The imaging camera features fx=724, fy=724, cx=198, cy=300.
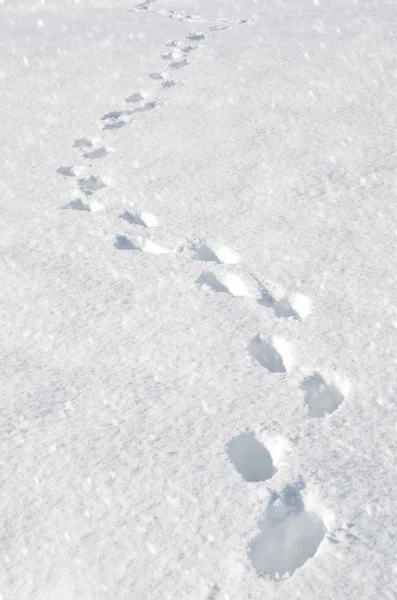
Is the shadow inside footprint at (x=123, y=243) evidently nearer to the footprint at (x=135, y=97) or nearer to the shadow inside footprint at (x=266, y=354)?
the shadow inside footprint at (x=266, y=354)

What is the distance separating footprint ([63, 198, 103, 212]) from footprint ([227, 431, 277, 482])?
188cm

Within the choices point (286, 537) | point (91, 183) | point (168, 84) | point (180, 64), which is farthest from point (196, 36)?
point (286, 537)

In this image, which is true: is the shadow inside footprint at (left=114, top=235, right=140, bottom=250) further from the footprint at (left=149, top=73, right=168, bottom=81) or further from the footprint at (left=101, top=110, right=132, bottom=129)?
the footprint at (left=149, top=73, right=168, bottom=81)

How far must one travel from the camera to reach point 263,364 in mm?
2705

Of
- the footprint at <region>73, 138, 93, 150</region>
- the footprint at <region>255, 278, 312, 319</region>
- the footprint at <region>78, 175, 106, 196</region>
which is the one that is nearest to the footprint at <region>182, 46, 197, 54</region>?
the footprint at <region>73, 138, 93, 150</region>

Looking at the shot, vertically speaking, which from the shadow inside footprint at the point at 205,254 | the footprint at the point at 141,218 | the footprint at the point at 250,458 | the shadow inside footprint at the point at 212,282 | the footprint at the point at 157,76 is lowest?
the footprint at the point at 157,76

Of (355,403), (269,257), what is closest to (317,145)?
(269,257)

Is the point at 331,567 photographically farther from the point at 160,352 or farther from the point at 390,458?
the point at 160,352

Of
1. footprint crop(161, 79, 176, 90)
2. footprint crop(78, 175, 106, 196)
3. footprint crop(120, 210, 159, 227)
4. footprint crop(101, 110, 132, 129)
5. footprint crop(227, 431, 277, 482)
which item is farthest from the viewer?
footprint crop(161, 79, 176, 90)

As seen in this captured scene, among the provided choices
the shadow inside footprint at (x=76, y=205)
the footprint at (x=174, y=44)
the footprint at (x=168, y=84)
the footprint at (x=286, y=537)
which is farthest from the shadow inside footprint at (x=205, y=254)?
the footprint at (x=174, y=44)

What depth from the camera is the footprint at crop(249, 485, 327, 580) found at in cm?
191

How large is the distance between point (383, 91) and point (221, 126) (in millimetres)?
1162

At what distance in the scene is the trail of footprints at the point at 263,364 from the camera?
196 cm

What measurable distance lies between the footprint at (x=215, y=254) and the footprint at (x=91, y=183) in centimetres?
94
